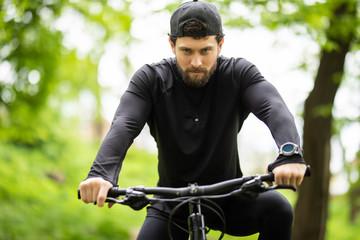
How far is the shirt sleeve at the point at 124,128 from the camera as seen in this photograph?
2.50m

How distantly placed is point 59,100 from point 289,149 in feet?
46.2

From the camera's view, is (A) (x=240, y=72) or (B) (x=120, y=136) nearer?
(B) (x=120, y=136)

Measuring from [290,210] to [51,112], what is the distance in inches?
477

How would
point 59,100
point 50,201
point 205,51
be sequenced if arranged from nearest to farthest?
point 205,51, point 50,201, point 59,100

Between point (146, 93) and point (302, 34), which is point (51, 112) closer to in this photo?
point (302, 34)

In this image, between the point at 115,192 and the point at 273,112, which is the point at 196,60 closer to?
the point at 273,112

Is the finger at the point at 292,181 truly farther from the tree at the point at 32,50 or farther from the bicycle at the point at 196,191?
the tree at the point at 32,50

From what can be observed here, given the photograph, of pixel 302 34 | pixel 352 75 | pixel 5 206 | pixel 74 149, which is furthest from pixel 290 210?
pixel 74 149

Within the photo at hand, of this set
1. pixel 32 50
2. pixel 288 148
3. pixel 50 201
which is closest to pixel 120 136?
pixel 288 148

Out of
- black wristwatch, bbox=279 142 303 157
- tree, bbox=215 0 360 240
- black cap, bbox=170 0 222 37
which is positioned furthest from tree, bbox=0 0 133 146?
black wristwatch, bbox=279 142 303 157

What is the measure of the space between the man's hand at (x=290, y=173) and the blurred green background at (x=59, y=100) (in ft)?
13.5

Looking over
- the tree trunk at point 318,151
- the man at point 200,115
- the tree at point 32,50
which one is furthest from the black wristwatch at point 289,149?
the tree at point 32,50

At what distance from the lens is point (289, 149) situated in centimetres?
239

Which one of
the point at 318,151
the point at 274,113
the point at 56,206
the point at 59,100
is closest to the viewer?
the point at 274,113
